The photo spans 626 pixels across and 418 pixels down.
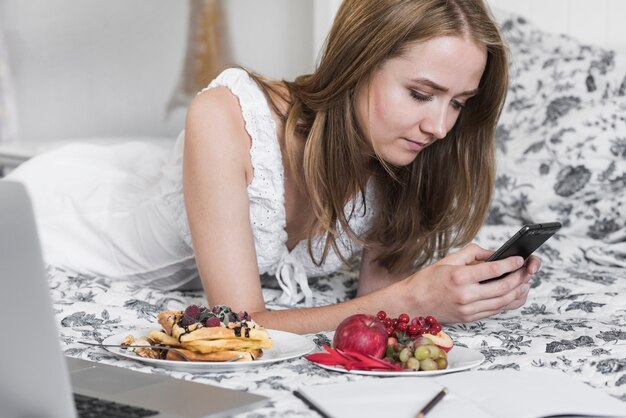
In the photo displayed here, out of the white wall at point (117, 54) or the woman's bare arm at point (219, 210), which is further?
the white wall at point (117, 54)

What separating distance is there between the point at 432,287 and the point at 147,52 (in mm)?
1999

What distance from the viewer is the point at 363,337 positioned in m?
1.24

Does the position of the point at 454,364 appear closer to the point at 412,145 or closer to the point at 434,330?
the point at 434,330

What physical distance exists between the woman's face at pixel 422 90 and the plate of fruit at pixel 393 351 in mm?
441

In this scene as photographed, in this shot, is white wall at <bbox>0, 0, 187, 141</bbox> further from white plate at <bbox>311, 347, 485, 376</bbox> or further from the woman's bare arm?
white plate at <bbox>311, 347, 485, 376</bbox>

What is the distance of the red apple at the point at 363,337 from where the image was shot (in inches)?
48.9

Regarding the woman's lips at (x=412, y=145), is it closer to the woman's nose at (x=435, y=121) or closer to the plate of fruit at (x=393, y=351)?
the woman's nose at (x=435, y=121)

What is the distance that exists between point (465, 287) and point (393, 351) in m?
0.29

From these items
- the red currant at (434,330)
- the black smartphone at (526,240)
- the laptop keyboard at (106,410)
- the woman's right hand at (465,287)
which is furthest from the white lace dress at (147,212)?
the laptop keyboard at (106,410)

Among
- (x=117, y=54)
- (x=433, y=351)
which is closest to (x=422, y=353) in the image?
(x=433, y=351)

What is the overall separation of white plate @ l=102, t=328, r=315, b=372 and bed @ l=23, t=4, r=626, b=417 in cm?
1

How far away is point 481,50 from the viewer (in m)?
1.65

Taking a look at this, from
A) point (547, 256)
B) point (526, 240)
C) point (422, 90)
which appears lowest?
point (547, 256)

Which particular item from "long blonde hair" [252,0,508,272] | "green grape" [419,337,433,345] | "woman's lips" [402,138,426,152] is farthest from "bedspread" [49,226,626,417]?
"woman's lips" [402,138,426,152]
